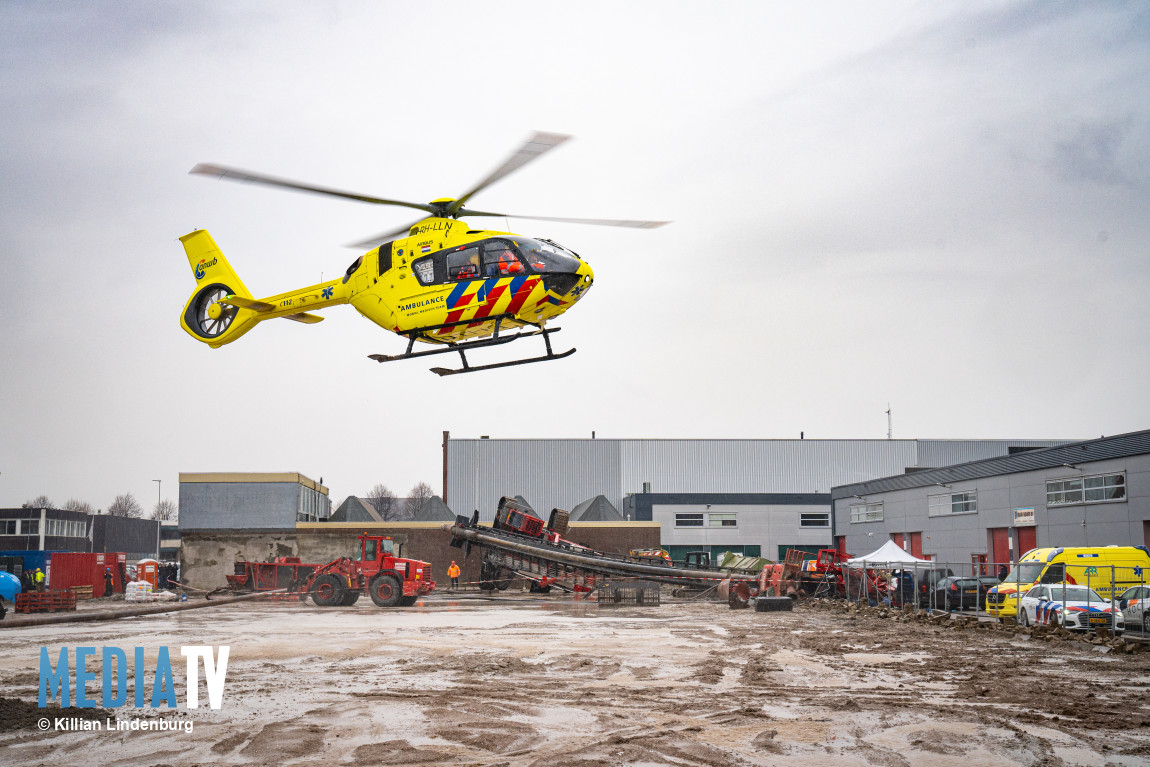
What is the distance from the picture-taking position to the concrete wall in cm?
4438

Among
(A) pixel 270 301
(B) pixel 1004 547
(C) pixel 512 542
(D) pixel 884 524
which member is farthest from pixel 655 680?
(D) pixel 884 524

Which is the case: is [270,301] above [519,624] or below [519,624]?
above

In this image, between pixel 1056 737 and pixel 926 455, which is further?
pixel 926 455

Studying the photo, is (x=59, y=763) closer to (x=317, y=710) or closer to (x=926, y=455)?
(x=317, y=710)

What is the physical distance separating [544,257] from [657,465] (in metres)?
54.0

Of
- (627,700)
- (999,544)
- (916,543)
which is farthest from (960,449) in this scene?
(627,700)

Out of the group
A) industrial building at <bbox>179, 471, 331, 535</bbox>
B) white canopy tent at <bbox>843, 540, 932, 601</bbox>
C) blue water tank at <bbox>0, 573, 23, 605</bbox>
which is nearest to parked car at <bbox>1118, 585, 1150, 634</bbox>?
white canopy tent at <bbox>843, 540, 932, 601</bbox>

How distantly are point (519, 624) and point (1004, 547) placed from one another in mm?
24006

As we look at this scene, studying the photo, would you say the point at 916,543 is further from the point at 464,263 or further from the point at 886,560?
the point at 464,263

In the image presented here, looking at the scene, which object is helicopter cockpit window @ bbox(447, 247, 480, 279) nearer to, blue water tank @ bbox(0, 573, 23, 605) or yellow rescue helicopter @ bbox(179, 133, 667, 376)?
yellow rescue helicopter @ bbox(179, 133, 667, 376)

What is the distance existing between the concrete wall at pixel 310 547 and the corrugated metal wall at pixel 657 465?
55.3ft

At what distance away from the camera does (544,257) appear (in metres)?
14.8

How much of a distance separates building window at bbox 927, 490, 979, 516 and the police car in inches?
776

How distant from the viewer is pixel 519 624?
2348cm
